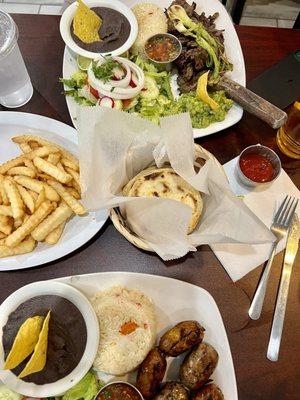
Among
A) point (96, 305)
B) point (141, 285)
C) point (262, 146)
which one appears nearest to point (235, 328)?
point (141, 285)

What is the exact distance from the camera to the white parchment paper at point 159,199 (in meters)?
1.46

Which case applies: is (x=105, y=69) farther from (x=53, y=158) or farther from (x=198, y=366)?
(x=198, y=366)

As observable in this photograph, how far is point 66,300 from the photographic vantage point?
1577 mm

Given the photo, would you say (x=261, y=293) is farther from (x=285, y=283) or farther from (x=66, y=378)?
(x=66, y=378)

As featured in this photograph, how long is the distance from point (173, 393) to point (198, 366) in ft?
0.44

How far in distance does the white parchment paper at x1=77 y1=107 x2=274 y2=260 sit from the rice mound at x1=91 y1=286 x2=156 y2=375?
0.26 meters

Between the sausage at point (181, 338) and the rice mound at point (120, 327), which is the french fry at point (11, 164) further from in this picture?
the sausage at point (181, 338)

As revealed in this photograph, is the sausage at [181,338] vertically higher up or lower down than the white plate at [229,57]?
lower down

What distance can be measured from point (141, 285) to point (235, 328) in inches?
16.8

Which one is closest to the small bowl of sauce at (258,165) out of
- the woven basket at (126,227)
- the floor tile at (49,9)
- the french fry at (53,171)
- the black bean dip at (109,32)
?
the woven basket at (126,227)

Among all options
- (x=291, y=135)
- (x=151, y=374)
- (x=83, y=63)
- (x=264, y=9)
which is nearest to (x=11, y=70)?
(x=83, y=63)

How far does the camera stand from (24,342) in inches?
54.3

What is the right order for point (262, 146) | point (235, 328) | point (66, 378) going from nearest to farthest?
point (66, 378), point (235, 328), point (262, 146)

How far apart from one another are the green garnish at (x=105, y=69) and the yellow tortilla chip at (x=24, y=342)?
1120 millimetres
